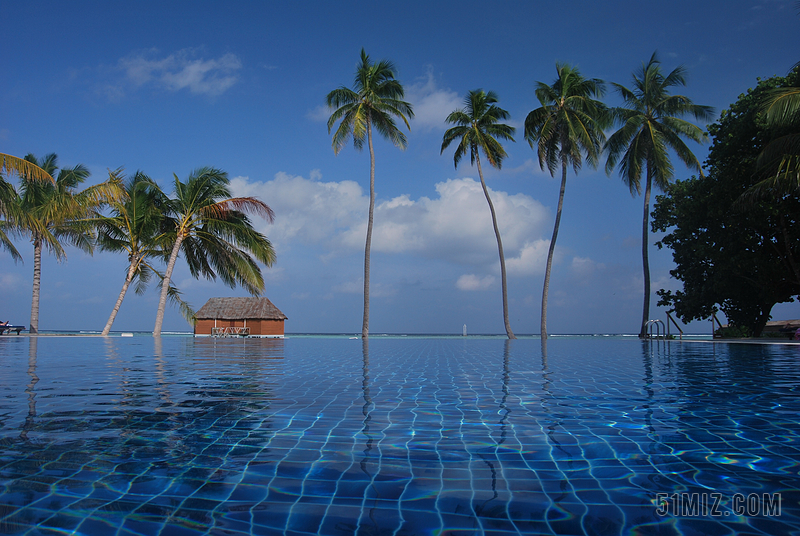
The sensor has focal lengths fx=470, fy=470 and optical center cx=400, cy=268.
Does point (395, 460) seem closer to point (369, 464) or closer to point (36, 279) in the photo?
point (369, 464)

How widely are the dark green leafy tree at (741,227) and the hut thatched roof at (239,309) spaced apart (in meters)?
21.4

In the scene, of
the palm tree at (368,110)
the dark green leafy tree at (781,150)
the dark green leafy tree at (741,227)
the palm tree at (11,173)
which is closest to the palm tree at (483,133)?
the palm tree at (368,110)

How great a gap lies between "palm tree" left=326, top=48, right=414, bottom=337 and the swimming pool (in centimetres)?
1621

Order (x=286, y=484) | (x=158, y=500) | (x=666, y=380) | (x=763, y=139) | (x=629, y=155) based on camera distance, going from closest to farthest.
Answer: (x=158, y=500), (x=286, y=484), (x=666, y=380), (x=763, y=139), (x=629, y=155)

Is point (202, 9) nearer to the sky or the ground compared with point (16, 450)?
nearer to the sky

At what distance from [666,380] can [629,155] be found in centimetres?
1868

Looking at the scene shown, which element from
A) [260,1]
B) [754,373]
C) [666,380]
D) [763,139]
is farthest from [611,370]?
[260,1]

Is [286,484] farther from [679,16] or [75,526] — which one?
[679,16]

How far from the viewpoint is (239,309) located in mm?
28188

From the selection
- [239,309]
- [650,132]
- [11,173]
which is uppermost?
[650,132]

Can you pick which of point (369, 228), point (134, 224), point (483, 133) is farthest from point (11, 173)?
point (483, 133)

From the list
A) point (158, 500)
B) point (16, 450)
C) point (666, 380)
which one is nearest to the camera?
point (158, 500)

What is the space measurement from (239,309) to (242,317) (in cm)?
68

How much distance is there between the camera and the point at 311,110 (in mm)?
23859
